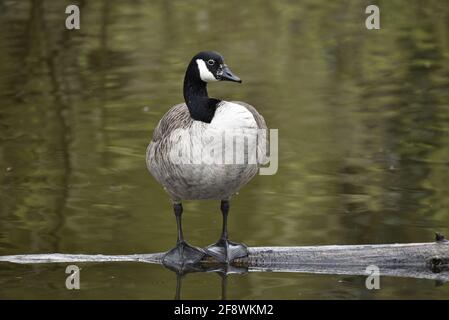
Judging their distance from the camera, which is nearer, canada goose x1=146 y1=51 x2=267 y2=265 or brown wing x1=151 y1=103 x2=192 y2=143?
canada goose x1=146 y1=51 x2=267 y2=265

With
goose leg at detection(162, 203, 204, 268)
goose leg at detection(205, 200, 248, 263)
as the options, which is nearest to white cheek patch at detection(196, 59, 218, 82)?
goose leg at detection(205, 200, 248, 263)

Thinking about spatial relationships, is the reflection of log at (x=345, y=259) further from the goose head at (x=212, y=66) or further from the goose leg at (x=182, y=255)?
the goose head at (x=212, y=66)

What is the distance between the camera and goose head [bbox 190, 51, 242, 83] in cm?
820

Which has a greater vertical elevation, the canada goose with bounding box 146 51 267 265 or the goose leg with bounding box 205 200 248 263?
the canada goose with bounding box 146 51 267 265

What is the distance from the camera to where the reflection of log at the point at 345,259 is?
7.96 metres

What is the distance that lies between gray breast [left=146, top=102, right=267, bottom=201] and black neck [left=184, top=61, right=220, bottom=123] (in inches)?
2.6

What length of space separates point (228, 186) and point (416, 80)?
8765mm

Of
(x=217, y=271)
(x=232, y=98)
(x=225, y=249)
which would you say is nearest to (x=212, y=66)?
(x=225, y=249)

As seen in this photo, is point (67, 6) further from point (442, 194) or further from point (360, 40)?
point (442, 194)

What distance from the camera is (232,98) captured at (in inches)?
611

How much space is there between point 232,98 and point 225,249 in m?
7.18

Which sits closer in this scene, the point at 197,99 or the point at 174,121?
the point at 197,99

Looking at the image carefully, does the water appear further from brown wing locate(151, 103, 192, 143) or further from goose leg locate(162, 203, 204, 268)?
brown wing locate(151, 103, 192, 143)

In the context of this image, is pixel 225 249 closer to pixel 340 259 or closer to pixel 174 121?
pixel 340 259
